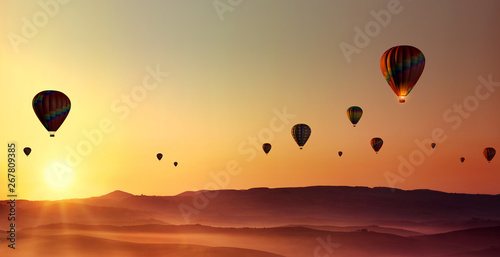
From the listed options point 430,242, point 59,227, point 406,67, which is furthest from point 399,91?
point 59,227

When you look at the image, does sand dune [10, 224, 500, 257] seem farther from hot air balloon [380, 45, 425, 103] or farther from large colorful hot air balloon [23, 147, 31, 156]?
hot air balloon [380, 45, 425, 103]

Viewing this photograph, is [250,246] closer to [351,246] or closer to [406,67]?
[351,246]

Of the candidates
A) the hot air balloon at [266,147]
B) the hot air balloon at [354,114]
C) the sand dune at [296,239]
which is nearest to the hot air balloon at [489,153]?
the sand dune at [296,239]

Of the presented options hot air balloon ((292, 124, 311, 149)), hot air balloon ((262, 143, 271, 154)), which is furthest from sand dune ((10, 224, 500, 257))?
hot air balloon ((292, 124, 311, 149))

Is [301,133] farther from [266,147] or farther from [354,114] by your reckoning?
[266,147]

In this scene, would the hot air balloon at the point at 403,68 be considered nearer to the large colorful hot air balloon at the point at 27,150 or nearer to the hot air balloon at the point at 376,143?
the hot air balloon at the point at 376,143
